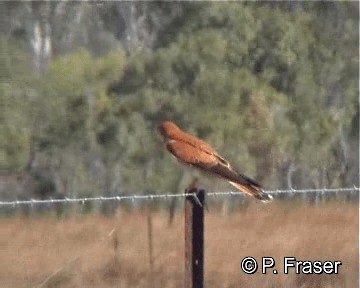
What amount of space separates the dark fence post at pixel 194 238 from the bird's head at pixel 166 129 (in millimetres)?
684

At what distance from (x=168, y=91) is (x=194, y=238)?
2.90 feet

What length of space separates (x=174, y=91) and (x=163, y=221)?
0.37 metres

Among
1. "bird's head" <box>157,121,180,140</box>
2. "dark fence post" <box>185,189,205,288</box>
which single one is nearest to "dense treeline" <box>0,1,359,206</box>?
"bird's head" <box>157,121,180,140</box>

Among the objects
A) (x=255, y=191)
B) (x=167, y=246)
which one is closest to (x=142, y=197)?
(x=167, y=246)

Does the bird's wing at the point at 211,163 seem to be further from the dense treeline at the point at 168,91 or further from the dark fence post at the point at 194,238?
the dark fence post at the point at 194,238

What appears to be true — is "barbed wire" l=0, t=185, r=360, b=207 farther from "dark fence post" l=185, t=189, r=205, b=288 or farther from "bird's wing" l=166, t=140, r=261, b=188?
"dark fence post" l=185, t=189, r=205, b=288

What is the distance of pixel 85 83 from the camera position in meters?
3.32

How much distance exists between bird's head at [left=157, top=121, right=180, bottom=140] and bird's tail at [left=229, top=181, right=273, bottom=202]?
9.0 inches

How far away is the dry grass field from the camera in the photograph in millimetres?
3148

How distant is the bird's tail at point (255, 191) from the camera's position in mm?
3267

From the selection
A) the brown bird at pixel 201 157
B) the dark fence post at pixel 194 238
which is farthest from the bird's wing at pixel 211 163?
the dark fence post at pixel 194 238

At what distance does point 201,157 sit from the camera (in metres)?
3.26

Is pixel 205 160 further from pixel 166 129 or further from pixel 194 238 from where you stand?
pixel 194 238

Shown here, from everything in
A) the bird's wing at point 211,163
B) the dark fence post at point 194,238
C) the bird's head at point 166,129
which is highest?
the bird's head at point 166,129
